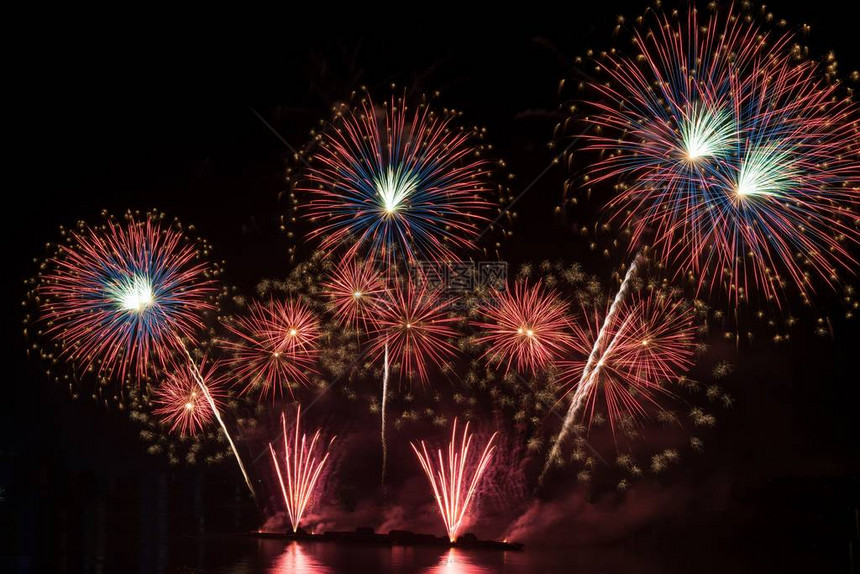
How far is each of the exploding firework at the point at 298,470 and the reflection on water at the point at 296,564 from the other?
14.6 ft

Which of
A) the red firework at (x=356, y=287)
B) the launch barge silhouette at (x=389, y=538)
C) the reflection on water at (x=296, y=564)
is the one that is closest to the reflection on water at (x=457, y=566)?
the launch barge silhouette at (x=389, y=538)

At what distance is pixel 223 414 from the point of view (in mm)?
38406

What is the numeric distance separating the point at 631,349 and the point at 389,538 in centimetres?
1090

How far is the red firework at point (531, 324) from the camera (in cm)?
3130

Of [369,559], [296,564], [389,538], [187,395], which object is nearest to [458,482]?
[389,538]

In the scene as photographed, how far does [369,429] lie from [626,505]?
11.7 metres

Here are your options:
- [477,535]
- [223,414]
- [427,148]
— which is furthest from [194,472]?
[427,148]

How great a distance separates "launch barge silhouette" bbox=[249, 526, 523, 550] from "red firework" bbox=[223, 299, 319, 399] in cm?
593

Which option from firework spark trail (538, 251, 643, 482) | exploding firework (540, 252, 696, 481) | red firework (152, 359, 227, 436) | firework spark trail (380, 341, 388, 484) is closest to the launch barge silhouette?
firework spark trail (380, 341, 388, 484)

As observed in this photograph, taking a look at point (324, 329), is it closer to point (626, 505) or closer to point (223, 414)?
point (223, 414)

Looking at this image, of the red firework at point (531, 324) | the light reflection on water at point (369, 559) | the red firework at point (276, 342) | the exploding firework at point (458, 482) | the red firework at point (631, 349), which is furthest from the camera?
the red firework at point (276, 342)

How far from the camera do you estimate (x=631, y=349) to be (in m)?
31.0

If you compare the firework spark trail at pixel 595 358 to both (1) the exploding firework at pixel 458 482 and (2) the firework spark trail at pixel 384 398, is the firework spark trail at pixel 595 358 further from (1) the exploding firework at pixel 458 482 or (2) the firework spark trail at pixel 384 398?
(2) the firework spark trail at pixel 384 398

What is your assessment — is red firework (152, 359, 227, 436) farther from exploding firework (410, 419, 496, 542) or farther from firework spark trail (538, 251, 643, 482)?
firework spark trail (538, 251, 643, 482)
